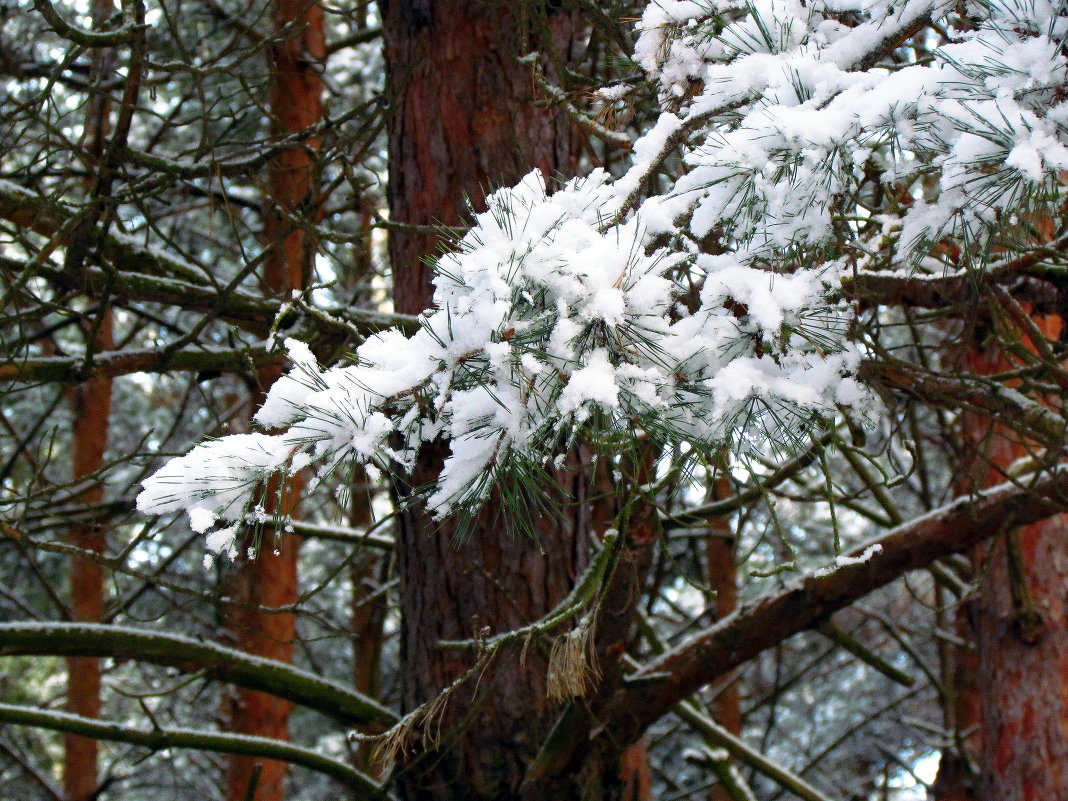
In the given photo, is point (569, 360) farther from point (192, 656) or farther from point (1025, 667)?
point (1025, 667)

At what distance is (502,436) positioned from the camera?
1.27m

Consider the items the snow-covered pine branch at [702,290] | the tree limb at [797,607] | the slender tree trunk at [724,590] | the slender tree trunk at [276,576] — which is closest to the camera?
the snow-covered pine branch at [702,290]

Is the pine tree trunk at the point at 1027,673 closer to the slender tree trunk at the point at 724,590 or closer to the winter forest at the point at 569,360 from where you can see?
the winter forest at the point at 569,360

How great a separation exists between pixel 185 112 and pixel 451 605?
6.78m

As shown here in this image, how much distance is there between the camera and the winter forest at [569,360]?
1253mm

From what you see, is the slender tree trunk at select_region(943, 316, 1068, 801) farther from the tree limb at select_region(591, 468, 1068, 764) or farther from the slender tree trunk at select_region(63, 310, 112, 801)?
the slender tree trunk at select_region(63, 310, 112, 801)

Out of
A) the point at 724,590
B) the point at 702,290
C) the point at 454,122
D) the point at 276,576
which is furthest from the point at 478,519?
the point at 724,590

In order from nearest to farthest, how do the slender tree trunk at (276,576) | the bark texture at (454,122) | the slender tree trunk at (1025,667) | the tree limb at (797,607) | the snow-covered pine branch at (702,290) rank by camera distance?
the snow-covered pine branch at (702,290) → the tree limb at (797,607) → the bark texture at (454,122) → the slender tree trunk at (1025,667) → the slender tree trunk at (276,576)

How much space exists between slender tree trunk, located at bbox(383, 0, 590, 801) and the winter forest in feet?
0.04

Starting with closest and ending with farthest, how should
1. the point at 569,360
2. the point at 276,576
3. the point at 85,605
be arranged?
the point at 569,360 → the point at 276,576 → the point at 85,605

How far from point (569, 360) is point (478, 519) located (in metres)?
1.74

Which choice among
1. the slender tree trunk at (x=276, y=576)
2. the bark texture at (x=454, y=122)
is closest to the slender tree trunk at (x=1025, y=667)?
the bark texture at (x=454, y=122)

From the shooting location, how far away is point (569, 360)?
119 cm

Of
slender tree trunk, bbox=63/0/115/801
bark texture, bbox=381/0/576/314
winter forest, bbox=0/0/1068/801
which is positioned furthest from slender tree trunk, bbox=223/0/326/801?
bark texture, bbox=381/0/576/314
